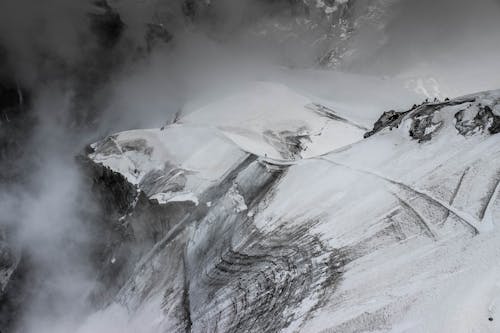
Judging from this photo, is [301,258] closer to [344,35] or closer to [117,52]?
[117,52]

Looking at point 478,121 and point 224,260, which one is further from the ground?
point 478,121

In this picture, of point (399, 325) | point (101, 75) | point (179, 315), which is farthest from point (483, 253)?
point (101, 75)

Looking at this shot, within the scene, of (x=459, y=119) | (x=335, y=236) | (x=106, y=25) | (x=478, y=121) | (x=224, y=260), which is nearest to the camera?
(x=335, y=236)

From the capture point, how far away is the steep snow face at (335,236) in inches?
637

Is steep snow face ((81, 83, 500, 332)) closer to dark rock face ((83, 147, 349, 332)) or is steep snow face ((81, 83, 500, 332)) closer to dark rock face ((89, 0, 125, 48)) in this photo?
dark rock face ((83, 147, 349, 332))

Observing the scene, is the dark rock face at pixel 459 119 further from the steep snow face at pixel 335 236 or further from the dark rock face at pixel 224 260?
the dark rock face at pixel 224 260

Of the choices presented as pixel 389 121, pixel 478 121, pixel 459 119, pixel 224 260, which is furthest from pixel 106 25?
pixel 478 121

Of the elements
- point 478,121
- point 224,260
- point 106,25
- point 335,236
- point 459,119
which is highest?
point 478,121

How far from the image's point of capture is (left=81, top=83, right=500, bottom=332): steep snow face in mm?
16172

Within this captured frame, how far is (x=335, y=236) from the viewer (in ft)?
69.2

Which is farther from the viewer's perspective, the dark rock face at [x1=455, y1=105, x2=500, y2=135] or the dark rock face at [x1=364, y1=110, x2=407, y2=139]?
the dark rock face at [x1=364, y1=110, x2=407, y2=139]

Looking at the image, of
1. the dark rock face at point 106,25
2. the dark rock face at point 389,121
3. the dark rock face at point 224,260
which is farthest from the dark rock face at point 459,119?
the dark rock face at point 106,25

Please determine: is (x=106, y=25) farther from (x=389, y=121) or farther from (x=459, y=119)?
(x=459, y=119)

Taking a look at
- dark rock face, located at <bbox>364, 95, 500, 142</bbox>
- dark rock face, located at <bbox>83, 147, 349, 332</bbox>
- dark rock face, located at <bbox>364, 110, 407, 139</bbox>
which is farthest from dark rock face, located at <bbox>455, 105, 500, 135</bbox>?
dark rock face, located at <bbox>83, 147, 349, 332</bbox>
